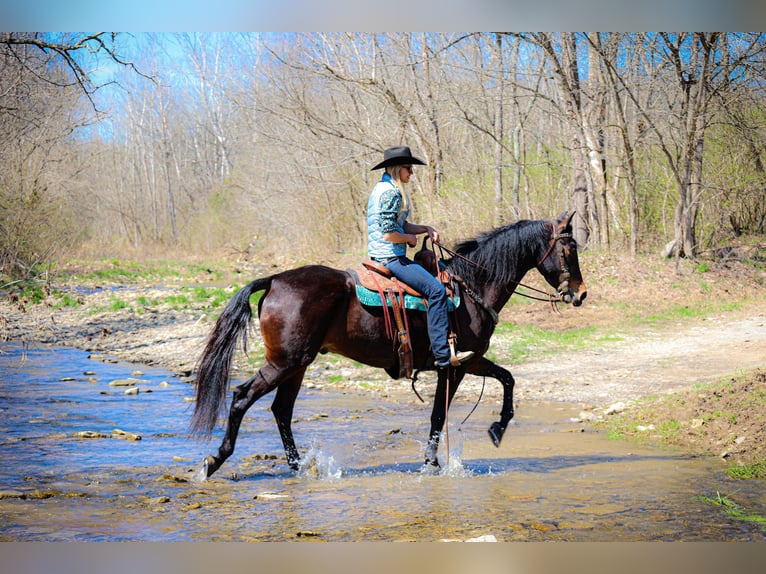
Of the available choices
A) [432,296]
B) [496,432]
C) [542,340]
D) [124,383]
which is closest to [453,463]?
[496,432]

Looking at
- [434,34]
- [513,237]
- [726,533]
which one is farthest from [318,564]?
[434,34]

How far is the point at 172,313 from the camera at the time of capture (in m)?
12.6

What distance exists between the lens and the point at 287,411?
5.24 meters

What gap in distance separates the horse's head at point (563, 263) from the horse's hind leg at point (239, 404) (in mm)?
Answer: 2025

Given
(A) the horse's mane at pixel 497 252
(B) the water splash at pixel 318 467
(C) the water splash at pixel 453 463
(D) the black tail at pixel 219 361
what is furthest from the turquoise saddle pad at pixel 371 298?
(B) the water splash at pixel 318 467

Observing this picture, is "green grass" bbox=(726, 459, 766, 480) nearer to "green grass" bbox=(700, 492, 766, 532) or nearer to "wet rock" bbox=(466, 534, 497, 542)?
"green grass" bbox=(700, 492, 766, 532)

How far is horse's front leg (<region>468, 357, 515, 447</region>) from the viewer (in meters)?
5.33

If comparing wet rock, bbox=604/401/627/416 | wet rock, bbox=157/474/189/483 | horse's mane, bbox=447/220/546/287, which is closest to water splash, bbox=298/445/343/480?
wet rock, bbox=157/474/189/483

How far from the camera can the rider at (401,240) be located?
499 cm

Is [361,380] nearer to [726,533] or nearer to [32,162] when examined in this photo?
[32,162]

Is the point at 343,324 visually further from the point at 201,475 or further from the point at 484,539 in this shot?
the point at 484,539

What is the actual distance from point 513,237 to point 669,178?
7.10 m

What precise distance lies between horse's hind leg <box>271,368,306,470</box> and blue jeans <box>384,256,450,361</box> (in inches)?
35.6
